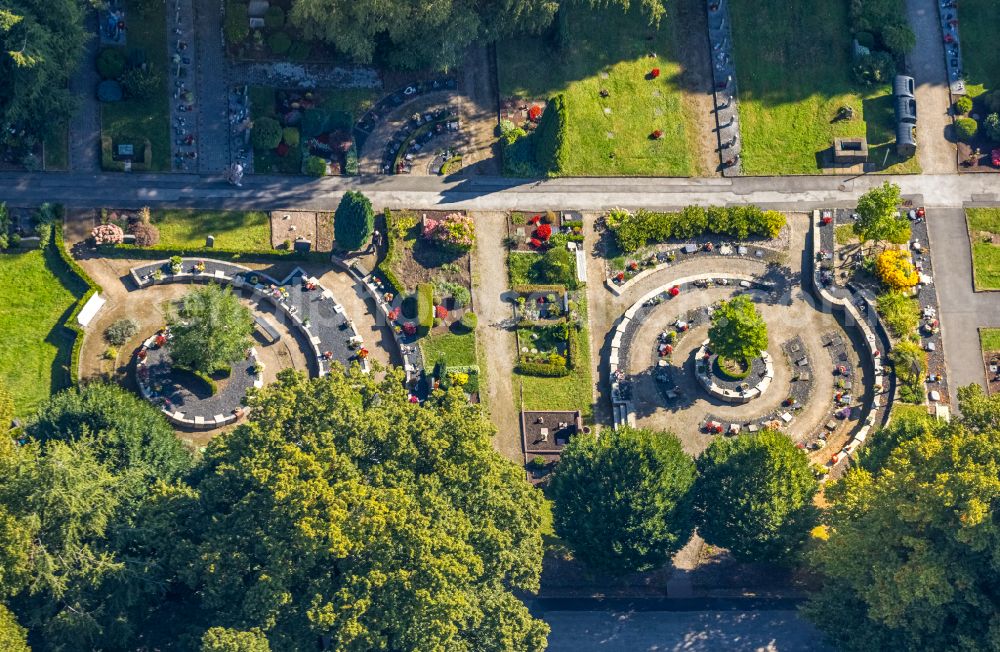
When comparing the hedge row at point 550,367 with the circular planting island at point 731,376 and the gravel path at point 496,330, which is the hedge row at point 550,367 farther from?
the circular planting island at point 731,376

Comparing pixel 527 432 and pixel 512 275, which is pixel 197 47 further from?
pixel 527 432

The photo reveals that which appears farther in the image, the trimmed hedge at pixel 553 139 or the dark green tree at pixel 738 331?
the trimmed hedge at pixel 553 139

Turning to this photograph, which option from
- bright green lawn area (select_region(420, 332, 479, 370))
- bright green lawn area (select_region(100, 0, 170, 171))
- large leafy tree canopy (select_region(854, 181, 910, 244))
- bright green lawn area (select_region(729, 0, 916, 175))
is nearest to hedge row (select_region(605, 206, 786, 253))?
bright green lawn area (select_region(729, 0, 916, 175))

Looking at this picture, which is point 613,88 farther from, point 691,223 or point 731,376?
point 731,376

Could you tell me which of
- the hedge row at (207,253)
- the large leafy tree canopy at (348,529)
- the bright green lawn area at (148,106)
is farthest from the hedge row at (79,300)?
the large leafy tree canopy at (348,529)

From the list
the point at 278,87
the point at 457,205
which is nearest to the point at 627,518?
the point at 457,205

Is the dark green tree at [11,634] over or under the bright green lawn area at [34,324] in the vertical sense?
under
